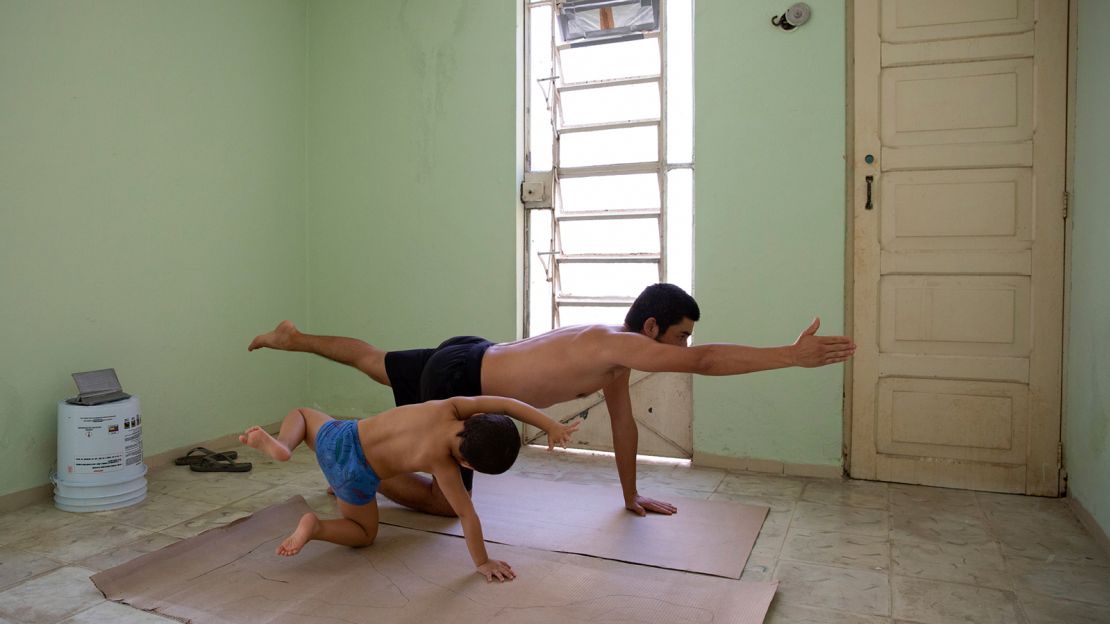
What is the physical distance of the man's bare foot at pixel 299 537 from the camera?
2.44m

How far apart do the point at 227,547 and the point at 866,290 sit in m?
3.30

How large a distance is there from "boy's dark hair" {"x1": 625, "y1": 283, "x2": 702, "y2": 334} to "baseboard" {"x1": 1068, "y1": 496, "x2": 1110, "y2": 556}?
1.80 meters

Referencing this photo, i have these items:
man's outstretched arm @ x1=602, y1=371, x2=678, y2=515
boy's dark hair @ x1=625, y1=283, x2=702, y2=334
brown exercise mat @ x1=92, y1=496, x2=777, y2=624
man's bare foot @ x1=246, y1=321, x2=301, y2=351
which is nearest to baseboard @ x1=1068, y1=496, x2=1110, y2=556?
brown exercise mat @ x1=92, y1=496, x2=777, y2=624

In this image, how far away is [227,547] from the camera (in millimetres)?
2871

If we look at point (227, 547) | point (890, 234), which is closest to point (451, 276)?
point (227, 547)

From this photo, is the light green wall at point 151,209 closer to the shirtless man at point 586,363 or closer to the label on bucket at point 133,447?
the label on bucket at point 133,447

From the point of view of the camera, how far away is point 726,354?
2582mm

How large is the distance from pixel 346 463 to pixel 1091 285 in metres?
3.23

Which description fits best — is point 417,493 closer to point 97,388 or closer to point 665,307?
point 665,307

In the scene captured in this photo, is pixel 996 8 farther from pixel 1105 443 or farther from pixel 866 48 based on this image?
pixel 1105 443

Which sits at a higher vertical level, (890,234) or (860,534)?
(890,234)

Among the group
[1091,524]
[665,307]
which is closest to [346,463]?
A: [665,307]

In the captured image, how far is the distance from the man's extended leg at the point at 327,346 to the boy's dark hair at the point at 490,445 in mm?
1204

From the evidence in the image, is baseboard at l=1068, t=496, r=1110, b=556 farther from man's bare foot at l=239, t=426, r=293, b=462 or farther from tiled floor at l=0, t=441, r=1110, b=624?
man's bare foot at l=239, t=426, r=293, b=462
